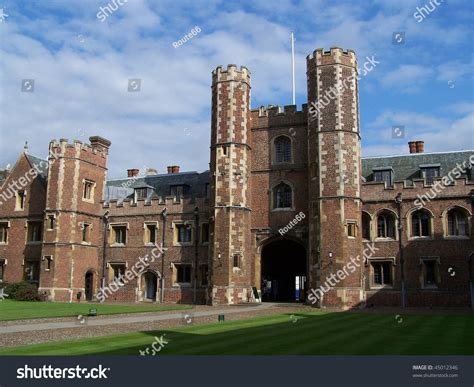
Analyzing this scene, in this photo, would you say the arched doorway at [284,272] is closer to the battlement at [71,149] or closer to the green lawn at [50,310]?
the green lawn at [50,310]

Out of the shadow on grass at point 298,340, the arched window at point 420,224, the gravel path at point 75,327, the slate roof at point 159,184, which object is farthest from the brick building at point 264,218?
the shadow on grass at point 298,340

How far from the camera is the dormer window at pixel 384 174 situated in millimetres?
31875

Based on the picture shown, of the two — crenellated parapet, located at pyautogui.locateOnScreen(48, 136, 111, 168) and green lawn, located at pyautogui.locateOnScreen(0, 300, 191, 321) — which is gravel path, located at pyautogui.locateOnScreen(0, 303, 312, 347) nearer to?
green lawn, located at pyautogui.locateOnScreen(0, 300, 191, 321)

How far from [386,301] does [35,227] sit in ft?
75.6

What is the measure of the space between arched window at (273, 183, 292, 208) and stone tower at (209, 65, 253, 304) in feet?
5.29

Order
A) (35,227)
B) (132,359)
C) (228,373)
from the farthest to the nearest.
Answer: (35,227), (132,359), (228,373)

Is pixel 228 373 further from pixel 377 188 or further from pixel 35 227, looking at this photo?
pixel 35 227

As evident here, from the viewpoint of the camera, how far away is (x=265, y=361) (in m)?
9.66

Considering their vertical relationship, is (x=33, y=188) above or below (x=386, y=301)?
above

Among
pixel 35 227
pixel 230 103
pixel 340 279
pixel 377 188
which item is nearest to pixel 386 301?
pixel 340 279

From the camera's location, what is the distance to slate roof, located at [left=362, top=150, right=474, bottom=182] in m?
31.8

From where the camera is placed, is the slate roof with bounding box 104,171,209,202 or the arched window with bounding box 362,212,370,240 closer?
the arched window with bounding box 362,212,370,240

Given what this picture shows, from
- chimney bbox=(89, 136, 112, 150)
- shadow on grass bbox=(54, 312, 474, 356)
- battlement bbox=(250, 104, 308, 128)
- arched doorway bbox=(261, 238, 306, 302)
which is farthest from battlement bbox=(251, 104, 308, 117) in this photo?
shadow on grass bbox=(54, 312, 474, 356)

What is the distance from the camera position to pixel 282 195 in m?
31.8
